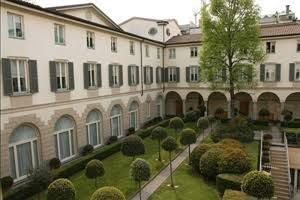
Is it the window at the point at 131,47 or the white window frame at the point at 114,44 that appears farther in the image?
the window at the point at 131,47

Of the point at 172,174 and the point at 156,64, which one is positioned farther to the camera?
the point at 156,64

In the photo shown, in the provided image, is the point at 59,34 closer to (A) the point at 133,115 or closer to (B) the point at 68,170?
(B) the point at 68,170

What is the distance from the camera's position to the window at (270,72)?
1115 inches

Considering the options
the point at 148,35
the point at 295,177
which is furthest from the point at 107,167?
the point at 148,35

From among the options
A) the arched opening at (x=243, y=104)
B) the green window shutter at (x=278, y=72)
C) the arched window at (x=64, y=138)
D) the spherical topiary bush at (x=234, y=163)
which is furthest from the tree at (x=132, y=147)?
the arched opening at (x=243, y=104)

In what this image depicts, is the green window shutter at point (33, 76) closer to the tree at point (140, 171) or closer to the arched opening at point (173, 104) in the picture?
the tree at point (140, 171)

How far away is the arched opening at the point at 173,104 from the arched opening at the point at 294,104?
42.7 feet

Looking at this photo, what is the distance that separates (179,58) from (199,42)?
10.6ft

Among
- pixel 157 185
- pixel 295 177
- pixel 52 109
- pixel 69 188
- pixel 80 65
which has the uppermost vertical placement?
pixel 80 65

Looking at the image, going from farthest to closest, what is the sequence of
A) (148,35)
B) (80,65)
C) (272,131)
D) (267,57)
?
(148,35) → (267,57) → (272,131) → (80,65)

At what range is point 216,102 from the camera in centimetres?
3453

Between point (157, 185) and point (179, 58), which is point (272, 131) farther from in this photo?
point (157, 185)

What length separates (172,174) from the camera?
16.2 metres

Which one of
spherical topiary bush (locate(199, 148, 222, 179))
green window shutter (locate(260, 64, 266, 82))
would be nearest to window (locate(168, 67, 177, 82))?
green window shutter (locate(260, 64, 266, 82))
